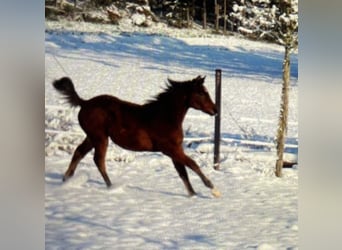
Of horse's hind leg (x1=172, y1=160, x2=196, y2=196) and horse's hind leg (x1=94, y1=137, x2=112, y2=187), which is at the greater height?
horse's hind leg (x1=94, y1=137, x2=112, y2=187)

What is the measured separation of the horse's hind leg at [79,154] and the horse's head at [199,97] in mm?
546

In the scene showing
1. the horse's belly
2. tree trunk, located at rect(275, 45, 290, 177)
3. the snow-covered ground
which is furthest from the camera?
tree trunk, located at rect(275, 45, 290, 177)

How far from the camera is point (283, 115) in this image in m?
2.75

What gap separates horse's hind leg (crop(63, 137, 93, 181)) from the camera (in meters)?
2.51

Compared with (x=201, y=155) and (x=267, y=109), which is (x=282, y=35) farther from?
(x=201, y=155)

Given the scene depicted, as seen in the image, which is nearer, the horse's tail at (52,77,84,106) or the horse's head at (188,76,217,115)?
the horse's tail at (52,77,84,106)

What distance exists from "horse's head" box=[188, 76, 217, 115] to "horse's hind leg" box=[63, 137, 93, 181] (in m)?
0.55

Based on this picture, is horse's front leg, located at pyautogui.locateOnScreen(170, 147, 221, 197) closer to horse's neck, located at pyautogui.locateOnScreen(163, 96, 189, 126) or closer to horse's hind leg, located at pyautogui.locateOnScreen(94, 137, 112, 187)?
horse's neck, located at pyautogui.locateOnScreen(163, 96, 189, 126)

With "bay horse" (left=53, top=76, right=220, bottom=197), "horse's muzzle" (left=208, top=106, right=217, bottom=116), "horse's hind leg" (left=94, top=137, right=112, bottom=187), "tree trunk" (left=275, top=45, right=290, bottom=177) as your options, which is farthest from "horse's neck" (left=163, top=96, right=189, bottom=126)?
"tree trunk" (left=275, top=45, right=290, bottom=177)

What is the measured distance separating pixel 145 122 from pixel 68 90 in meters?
0.41

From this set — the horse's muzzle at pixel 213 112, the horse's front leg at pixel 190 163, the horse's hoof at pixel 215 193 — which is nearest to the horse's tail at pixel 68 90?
the horse's front leg at pixel 190 163

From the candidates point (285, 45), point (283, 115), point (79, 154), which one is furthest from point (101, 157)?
point (285, 45)

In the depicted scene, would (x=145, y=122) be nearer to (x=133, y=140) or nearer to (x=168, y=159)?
(x=133, y=140)

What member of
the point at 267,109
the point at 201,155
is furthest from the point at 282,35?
the point at 201,155
